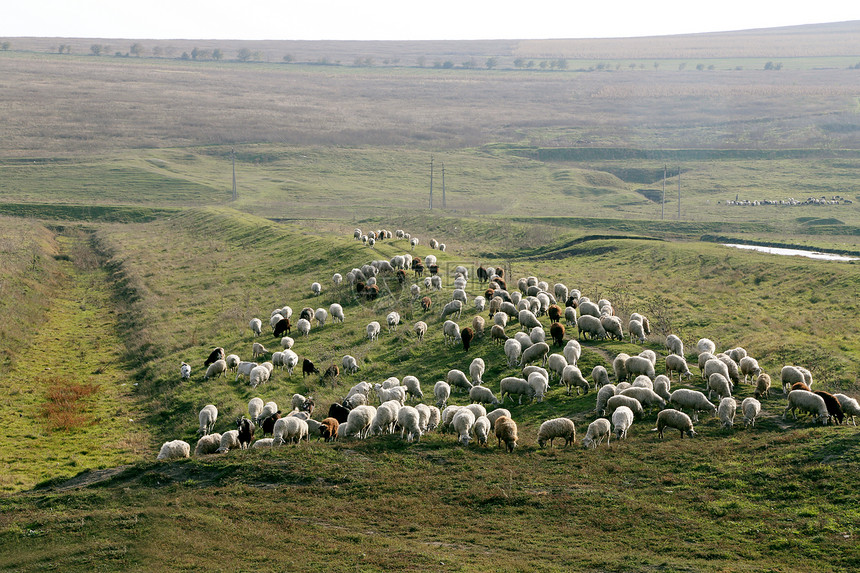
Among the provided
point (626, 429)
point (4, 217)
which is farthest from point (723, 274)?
point (4, 217)

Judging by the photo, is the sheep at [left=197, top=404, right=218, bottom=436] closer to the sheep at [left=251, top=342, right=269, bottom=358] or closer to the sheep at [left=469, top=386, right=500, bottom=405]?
the sheep at [left=251, top=342, right=269, bottom=358]

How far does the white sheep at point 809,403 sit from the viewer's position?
805 inches

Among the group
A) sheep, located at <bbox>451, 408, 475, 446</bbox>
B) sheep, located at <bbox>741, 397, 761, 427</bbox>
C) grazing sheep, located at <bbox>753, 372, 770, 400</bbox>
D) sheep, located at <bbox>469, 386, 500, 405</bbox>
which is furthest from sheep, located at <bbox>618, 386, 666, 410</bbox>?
sheep, located at <bbox>451, 408, 475, 446</bbox>

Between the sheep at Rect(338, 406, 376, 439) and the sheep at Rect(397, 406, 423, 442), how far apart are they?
41.0 inches

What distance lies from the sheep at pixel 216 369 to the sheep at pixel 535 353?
40.3ft

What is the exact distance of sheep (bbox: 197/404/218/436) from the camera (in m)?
25.0

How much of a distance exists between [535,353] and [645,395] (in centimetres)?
595

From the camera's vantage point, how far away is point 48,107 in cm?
13925

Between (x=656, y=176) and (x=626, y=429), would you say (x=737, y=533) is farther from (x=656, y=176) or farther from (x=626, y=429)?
(x=656, y=176)

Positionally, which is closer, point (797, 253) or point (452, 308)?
point (452, 308)

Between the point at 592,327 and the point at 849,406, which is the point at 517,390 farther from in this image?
the point at 849,406

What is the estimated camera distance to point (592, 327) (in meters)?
30.5

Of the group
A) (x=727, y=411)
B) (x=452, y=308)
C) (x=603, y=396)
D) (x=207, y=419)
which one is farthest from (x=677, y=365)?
(x=207, y=419)

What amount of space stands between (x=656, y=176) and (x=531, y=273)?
64.4 metres
